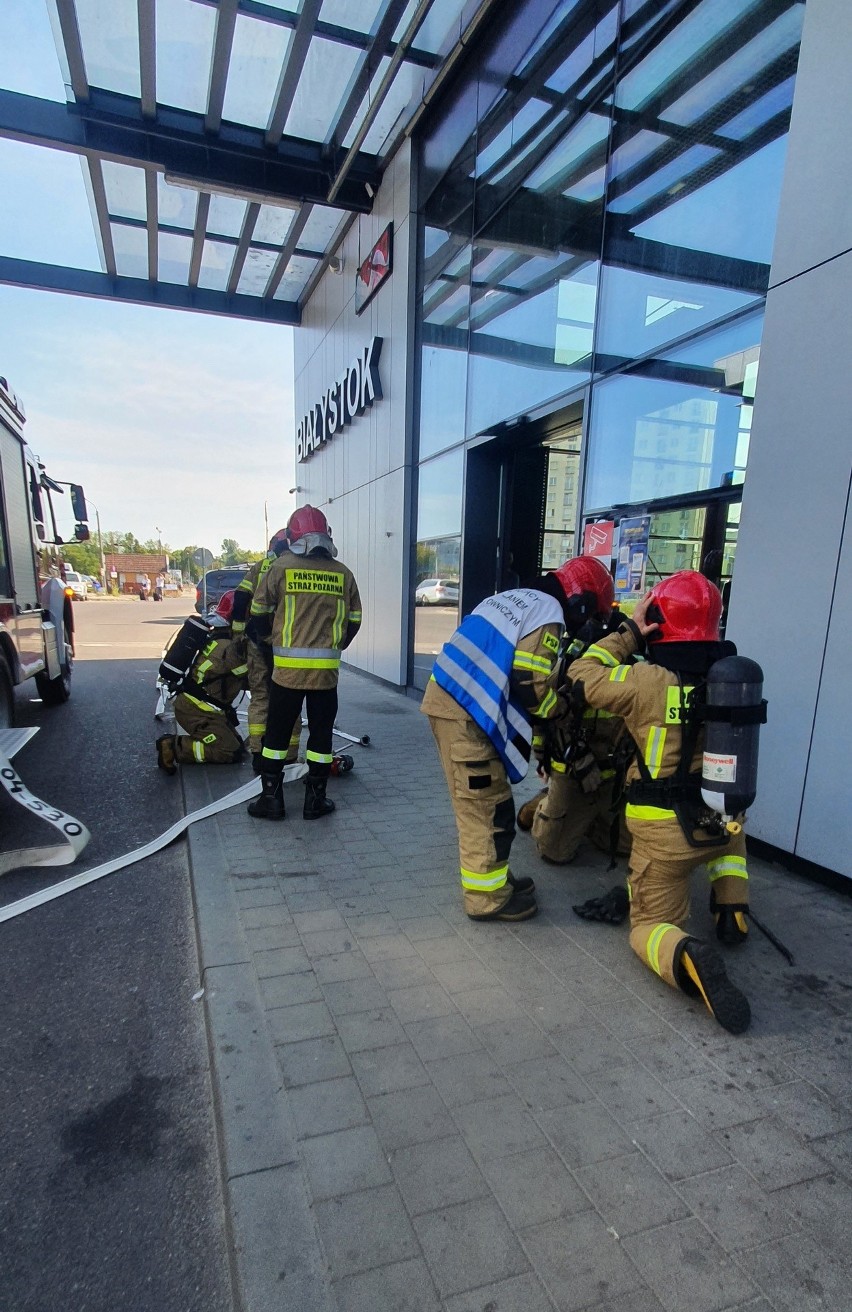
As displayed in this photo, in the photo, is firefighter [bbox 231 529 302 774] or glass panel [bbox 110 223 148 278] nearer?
firefighter [bbox 231 529 302 774]

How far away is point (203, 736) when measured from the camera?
573 cm

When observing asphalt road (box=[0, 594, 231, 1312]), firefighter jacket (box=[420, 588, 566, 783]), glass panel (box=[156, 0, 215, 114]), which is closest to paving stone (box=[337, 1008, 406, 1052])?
asphalt road (box=[0, 594, 231, 1312])

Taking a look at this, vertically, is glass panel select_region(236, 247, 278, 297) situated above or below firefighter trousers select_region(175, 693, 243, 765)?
above

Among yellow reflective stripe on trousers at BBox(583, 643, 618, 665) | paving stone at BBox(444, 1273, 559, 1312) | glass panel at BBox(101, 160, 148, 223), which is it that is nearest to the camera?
paving stone at BBox(444, 1273, 559, 1312)

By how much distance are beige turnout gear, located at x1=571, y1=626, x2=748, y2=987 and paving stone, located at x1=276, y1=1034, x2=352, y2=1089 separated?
1.25 metres

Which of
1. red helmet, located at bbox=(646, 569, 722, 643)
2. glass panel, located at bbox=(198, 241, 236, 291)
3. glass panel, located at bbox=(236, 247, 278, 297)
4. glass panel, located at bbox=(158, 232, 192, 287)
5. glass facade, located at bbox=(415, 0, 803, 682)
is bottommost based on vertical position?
red helmet, located at bbox=(646, 569, 722, 643)

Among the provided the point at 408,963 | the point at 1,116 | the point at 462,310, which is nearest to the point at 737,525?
the point at 408,963

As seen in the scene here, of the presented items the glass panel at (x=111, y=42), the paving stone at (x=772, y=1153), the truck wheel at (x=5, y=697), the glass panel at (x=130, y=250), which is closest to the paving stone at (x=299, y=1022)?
the paving stone at (x=772, y=1153)

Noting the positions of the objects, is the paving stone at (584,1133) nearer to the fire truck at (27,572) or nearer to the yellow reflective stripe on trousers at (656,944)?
the yellow reflective stripe on trousers at (656,944)

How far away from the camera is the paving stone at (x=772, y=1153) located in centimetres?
180

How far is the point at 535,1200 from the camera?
1.70 metres

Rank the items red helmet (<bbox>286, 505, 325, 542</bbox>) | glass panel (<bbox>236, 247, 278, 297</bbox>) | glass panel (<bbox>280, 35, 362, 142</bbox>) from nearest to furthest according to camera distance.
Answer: red helmet (<bbox>286, 505, 325, 542</bbox>)
glass panel (<bbox>280, 35, 362, 142</bbox>)
glass panel (<bbox>236, 247, 278, 297</bbox>)

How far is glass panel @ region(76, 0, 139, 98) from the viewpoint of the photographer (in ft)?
21.1

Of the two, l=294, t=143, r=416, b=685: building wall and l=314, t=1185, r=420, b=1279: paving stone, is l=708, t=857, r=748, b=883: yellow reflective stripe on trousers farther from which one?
l=294, t=143, r=416, b=685: building wall
